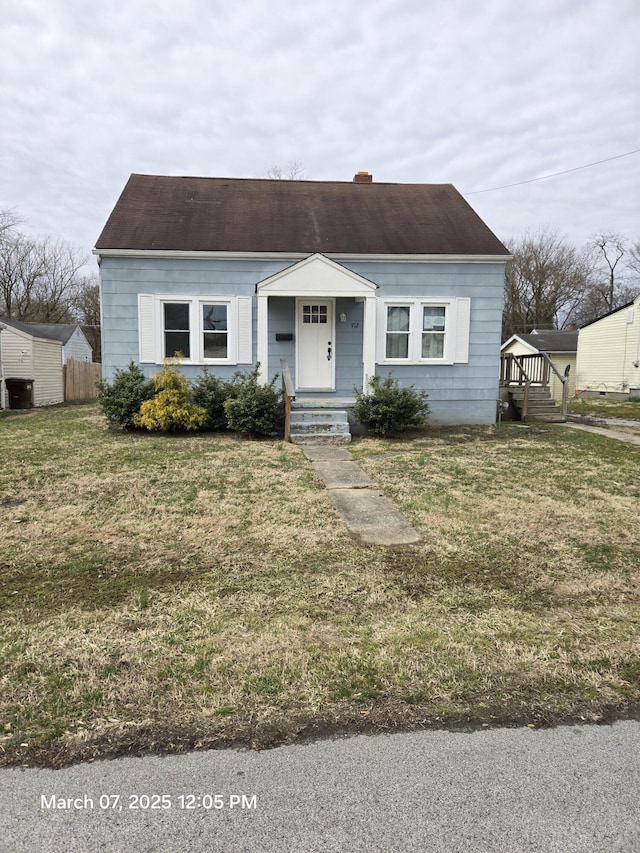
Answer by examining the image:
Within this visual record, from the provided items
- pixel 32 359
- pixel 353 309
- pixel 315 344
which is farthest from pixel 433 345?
pixel 32 359

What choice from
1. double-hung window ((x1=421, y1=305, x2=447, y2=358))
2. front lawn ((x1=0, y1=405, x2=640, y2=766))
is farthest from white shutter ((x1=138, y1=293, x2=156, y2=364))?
double-hung window ((x1=421, y1=305, x2=447, y2=358))

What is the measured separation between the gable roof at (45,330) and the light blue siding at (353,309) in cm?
823

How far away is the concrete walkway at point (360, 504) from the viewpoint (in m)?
4.76

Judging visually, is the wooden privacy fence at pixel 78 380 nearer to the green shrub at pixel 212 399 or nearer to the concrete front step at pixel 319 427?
the green shrub at pixel 212 399

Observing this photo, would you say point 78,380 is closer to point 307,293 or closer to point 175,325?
point 175,325

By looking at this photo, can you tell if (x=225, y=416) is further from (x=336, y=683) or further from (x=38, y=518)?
(x=336, y=683)

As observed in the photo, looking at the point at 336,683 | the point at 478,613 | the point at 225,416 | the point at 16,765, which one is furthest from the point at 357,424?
the point at 16,765

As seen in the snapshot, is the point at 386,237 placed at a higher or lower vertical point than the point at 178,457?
higher

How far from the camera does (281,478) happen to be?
6.72 m

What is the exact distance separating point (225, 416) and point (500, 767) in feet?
28.4

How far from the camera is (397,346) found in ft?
38.9

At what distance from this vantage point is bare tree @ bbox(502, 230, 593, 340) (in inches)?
1497

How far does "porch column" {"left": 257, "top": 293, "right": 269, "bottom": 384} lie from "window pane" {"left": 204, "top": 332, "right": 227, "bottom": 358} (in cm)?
85

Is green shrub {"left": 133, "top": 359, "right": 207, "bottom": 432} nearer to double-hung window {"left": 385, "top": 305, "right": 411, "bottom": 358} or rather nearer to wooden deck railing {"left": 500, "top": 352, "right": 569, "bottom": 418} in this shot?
double-hung window {"left": 385, "top": 305, "right": 411, "bottom": 358}
